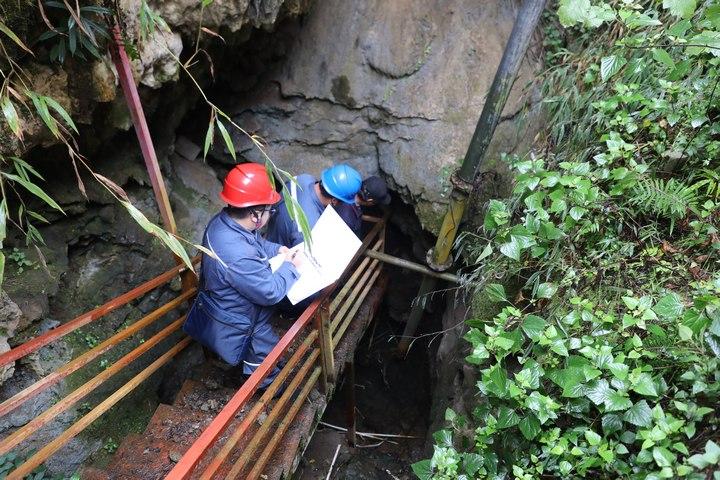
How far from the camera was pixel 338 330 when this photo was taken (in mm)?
3869

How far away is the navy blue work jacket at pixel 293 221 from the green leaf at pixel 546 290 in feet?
6.17

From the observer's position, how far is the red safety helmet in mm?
2809

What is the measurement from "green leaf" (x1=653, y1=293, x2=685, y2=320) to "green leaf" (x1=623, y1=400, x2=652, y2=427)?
423 millimetres

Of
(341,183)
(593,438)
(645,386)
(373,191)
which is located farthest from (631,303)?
(373,191)

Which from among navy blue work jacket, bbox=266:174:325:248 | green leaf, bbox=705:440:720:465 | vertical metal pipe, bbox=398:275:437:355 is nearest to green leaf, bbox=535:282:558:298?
green leaf, bbox=705:440:720:465

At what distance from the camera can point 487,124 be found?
3129mm

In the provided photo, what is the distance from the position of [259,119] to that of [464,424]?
418 centimetres

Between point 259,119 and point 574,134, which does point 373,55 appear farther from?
point 574,134

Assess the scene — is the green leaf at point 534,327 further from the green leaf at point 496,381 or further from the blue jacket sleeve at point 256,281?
the blue jacket sleeve at point 256,281

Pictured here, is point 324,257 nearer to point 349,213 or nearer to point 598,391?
point 349,213

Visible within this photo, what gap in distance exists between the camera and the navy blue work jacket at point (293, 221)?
3.64m

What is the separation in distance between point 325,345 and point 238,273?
38.7 inches

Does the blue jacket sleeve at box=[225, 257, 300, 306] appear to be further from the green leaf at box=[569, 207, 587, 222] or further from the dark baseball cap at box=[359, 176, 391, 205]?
the green leaf at box=[569, 207, 587, 222]

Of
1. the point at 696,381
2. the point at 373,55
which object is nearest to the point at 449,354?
the point at 696,381
